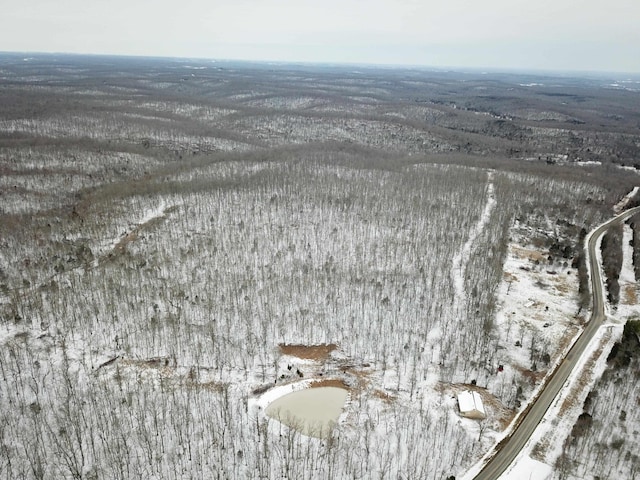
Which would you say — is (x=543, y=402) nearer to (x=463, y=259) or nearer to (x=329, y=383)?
(x=329, y=383)

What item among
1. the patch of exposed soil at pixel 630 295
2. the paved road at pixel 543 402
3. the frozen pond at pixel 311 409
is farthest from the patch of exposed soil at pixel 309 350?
the patch of exposed soil at pixel 630 295

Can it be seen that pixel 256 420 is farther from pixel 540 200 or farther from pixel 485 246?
pixel 540 200

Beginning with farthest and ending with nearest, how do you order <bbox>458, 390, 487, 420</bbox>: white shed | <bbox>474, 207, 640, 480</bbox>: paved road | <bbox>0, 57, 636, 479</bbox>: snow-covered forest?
<bbox>458, 390, 487, 420</bbox>: white shed < <bbox>0, 57, 636, 479</bbox>: snow-covered forest < <bbox>474, 207, 640, 480</bbox>: paved road

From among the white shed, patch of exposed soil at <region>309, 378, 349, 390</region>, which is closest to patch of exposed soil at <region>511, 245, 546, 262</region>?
the white shed

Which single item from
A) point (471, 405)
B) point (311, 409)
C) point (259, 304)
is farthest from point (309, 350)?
point (471, 405)

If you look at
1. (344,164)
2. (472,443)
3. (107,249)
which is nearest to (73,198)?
(107,249)

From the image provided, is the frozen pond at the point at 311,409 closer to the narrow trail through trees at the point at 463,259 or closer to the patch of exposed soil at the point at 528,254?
the narrow trail through trees at the point at 463,259

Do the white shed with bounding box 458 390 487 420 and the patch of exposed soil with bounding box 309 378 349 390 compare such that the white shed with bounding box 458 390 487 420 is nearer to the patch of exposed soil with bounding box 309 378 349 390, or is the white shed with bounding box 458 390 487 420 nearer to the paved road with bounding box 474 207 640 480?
the paved road with bounding box 474 207 640 480
